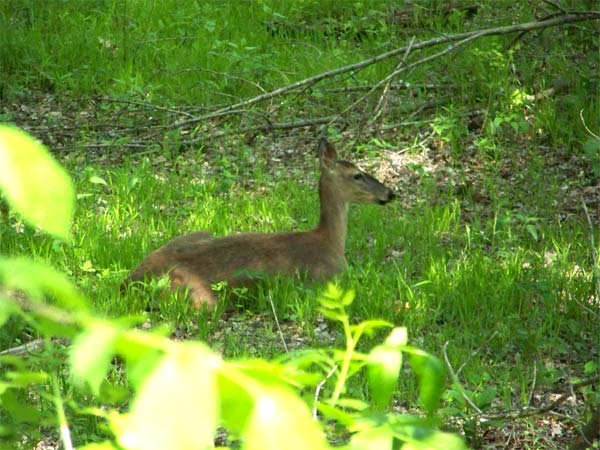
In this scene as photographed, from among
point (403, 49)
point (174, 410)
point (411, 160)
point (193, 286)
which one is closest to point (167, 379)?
point (174, 410)

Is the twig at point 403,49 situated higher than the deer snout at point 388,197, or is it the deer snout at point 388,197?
the twig at point 403,49

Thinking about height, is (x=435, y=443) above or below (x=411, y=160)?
above

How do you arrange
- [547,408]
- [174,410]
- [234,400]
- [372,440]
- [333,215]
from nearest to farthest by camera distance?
[174,410] < [234,400] < [372,440] < [547,408] < [333,215]

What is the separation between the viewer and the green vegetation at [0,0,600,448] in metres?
5.41

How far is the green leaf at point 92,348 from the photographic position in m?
1.00

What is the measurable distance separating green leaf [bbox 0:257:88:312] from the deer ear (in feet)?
20.3

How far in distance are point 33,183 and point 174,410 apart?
230 mm

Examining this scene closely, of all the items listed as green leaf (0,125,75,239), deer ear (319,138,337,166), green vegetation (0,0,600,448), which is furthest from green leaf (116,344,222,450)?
deer ear (319,138,337,166)

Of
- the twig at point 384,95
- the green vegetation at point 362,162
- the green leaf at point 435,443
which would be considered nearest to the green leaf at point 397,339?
the green leaf at point 435,443

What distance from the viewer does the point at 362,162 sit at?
863 centimetres

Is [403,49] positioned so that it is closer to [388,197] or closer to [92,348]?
[388,197]

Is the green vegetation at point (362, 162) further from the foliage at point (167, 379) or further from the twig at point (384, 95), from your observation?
the foliage at point (167, 379)

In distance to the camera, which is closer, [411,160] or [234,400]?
[234,400]

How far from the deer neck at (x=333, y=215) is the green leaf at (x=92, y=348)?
5671 millimetres
